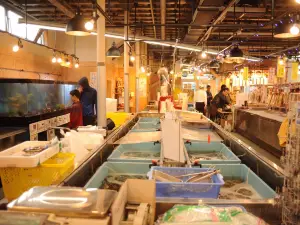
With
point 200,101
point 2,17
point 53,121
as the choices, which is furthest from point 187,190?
point 200,101

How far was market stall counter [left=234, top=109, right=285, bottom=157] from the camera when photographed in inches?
357

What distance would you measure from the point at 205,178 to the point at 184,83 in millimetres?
17891

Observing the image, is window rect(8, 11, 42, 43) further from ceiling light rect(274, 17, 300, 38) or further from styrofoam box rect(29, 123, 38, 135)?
ceiling light rect(274, 17, 300, 38)

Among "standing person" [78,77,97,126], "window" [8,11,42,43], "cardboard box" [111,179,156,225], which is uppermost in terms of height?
"window" [8,11,42,43]

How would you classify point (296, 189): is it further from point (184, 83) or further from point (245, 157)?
point (184, 83)

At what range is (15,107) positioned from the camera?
7.56m

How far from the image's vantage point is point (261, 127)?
10297 mm

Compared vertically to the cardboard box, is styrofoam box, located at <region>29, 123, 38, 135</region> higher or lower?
lower

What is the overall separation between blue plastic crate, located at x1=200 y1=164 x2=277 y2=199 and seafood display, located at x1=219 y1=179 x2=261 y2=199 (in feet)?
0.16

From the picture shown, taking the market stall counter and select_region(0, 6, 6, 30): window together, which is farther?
select_region(0, 6, 6, 30): window

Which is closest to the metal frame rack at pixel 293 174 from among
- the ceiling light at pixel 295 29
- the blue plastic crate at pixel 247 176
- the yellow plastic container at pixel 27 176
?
the blue plastic crate at pixel 247 176

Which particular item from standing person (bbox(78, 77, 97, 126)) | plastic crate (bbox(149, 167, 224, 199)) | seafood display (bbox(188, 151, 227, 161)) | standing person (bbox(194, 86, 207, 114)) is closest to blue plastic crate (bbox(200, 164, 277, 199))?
plastic crate (bbox(149, 167, 224, 199))

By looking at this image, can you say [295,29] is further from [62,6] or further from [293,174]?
[62,6]

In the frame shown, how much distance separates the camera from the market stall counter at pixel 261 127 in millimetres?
9062
